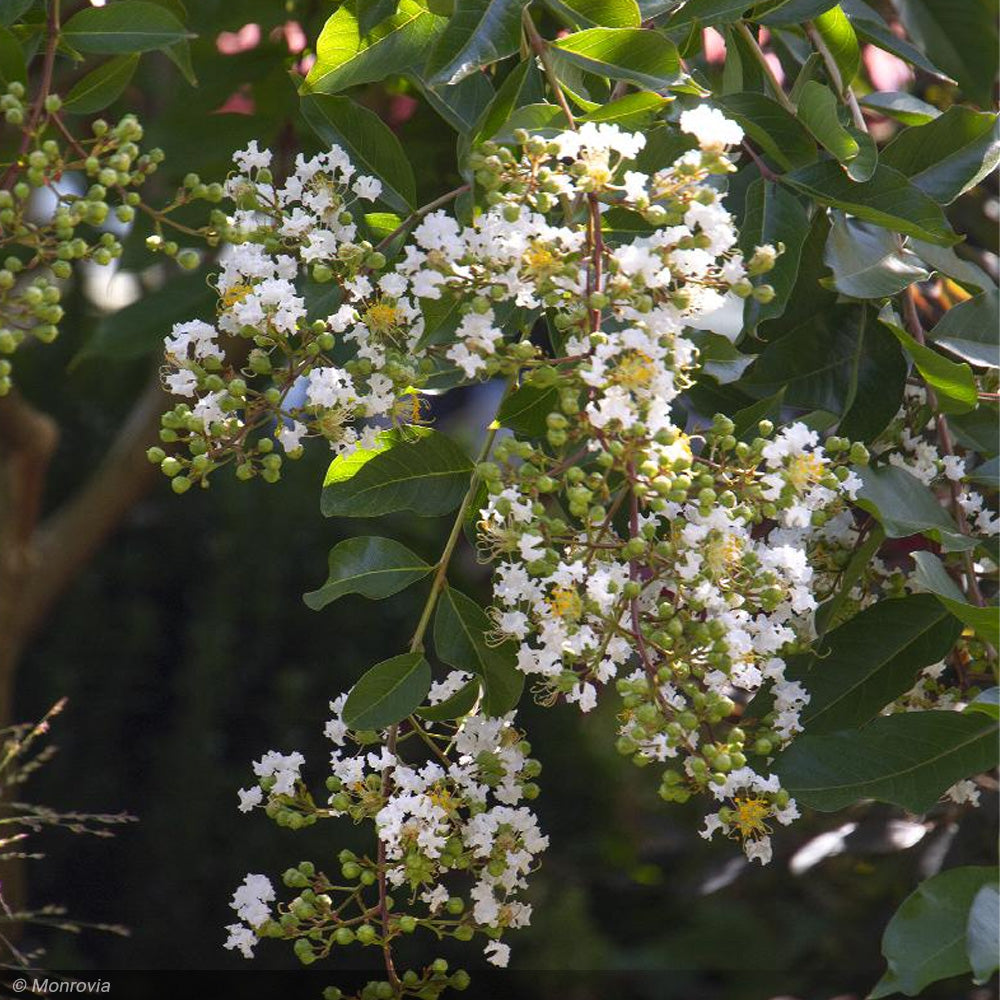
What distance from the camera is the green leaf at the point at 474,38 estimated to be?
0.71m

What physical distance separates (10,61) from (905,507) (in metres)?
0.57

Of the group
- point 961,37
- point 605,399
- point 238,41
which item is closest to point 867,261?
point 605,399

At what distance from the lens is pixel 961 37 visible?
1.17 meters

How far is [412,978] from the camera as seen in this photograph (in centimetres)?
77

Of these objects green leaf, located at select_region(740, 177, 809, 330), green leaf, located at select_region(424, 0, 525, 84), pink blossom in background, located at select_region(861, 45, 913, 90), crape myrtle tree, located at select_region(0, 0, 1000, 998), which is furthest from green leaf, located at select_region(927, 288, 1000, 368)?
pink blossom in background, located at select_region(861, 45, 913, 90)

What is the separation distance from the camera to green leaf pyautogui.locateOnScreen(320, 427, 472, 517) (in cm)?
81

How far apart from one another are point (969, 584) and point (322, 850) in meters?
1.64

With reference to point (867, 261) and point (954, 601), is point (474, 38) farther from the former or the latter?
point (954, 601)

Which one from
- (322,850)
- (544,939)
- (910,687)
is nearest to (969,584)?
(910,687)

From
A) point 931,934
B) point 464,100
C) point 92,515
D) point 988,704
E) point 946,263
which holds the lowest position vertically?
point 92,515

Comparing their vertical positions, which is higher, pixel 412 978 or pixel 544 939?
pixel 412 978

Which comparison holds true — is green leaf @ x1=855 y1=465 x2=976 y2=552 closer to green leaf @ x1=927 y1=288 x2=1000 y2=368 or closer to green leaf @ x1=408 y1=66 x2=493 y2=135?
green leaf @ x1=927 y1=288 x2=1000 y2=368

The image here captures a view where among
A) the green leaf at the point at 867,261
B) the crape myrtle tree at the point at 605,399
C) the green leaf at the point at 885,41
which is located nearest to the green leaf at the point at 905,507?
the crape myrtle tree at the point at 605,399

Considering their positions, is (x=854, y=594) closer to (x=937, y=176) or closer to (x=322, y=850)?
(x=937, y=176)
